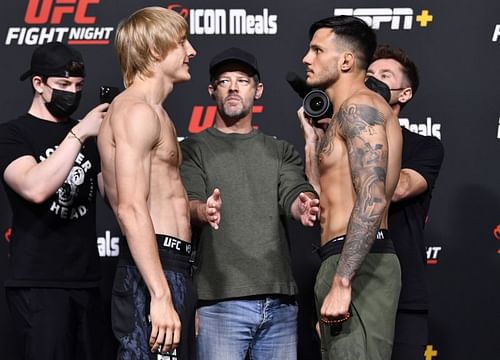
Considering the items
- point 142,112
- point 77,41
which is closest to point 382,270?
point 142,112

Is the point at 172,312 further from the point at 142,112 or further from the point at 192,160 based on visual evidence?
the point at 192,160

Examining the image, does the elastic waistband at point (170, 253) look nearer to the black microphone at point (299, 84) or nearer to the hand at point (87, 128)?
the hand at point (87, 128)

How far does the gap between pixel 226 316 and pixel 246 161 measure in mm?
492

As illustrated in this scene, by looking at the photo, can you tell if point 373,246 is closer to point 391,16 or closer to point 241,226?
point 241,226

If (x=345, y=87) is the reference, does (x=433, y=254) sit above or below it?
below

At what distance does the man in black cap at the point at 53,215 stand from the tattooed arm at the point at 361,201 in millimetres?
809

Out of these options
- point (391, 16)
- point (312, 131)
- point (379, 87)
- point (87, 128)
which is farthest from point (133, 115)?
point (391, 16)

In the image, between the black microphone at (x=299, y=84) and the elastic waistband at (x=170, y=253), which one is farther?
the black microphone at (x=299, y=84)

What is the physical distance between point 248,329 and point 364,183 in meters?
0.74

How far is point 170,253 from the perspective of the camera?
7.75ft

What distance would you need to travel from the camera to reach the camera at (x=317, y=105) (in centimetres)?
272

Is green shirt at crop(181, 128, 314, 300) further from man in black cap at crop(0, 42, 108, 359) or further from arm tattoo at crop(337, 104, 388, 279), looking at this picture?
arm tattoo at crop(337, 104, 388, 279)

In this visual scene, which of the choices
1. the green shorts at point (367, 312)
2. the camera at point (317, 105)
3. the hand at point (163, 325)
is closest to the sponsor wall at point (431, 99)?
the camera at point (317, 105)

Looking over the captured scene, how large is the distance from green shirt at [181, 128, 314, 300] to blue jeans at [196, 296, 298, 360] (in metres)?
0.04
